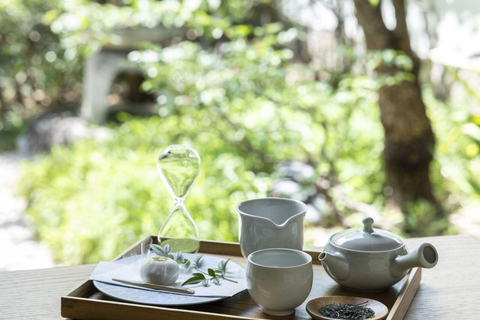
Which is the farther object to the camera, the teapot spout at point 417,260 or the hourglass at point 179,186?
the hourglass at point 179,186

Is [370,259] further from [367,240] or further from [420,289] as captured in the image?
Answer: [420,289]

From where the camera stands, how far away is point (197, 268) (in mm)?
1017

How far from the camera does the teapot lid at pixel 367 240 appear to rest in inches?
36.6

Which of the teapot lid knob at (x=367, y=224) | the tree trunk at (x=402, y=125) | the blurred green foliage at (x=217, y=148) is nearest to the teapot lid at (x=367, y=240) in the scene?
the teapot lid knob at (x=367, y=224)

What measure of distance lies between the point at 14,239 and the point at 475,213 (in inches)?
93.2

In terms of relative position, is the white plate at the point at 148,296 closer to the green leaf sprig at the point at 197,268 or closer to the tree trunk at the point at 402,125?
the green leaf sprig at the point at 197,268

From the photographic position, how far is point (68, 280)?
1.06 meters

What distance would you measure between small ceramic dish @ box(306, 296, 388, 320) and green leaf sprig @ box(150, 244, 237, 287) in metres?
0.14

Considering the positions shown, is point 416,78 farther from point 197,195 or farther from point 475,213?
point 197,195

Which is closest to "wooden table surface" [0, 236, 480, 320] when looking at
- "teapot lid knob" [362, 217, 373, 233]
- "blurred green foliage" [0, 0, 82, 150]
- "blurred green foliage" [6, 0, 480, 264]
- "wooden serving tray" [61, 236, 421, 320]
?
"wooden serving tray" [61, 236, 421, 320]

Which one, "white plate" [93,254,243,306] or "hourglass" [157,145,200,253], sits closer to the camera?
"white plate" [93,254,243,306]

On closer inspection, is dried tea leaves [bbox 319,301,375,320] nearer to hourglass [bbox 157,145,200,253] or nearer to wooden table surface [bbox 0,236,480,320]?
wooden table surface [bbox 0,236,480,320]

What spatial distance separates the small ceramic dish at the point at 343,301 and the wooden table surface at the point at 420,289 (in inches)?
2.5

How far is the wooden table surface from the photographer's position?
92 centimetres
